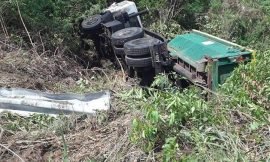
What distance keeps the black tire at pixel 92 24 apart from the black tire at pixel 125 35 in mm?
966

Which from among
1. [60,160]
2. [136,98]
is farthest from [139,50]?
[60,160]

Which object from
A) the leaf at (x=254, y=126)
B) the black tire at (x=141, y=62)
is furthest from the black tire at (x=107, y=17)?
the leaf at (x=254, y=126)

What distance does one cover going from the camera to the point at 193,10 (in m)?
12.2

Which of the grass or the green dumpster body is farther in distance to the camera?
the green dumpster body

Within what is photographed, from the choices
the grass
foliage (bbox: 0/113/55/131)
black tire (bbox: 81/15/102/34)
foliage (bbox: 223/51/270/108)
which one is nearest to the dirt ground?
foliage (bbox: 0/113/55/131)

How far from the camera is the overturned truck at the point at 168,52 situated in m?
6.94

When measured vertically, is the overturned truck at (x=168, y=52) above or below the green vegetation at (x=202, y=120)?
below

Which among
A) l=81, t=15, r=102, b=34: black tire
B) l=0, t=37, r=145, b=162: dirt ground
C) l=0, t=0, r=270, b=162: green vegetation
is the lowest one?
l=81, t=15, r=102, b=34: black tire

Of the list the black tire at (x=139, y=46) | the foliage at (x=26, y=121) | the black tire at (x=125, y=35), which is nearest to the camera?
the foliage at (x=26, y=121)

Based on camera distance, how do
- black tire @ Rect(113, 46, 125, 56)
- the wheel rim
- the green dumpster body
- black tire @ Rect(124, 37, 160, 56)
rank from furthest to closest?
the wheel rim, black tire @ Rect(113, 46, 125, 56), black tire @ Rect(124, 37, 160, 56), the green dumpster body

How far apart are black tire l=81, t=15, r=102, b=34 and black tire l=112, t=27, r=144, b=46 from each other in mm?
966

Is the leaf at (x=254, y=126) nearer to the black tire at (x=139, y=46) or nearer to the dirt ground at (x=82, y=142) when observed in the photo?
the dirt ground at (x=82, y=142)

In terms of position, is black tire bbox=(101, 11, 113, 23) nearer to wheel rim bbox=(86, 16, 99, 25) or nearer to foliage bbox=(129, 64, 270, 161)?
wheel rim bbox=(86, 16, 99, 25)

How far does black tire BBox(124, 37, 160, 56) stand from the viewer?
24.7 ft
